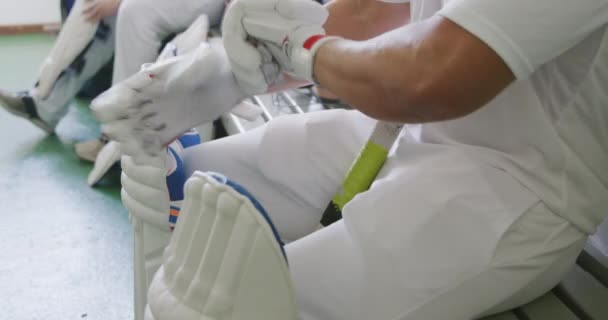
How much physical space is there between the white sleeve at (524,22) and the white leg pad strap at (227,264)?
1.02ft

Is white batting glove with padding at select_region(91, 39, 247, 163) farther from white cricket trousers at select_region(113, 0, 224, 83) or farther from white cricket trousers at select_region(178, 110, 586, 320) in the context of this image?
white cricket trousers at select_region(113, 0, 224, 83)

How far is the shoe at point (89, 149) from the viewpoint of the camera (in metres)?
2.25

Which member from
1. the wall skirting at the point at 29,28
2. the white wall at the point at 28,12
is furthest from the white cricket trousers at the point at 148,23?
the white wall at the point at 28,12

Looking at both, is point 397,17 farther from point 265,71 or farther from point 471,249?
point 471,249

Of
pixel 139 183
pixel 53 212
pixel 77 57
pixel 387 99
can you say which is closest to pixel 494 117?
pixel 387 99

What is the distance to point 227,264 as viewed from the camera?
2.28ft

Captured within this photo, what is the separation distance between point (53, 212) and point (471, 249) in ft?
5.09

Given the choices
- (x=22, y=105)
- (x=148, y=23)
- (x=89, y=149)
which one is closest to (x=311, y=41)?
(x=148, y=23)

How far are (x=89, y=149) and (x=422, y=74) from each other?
6.07ft

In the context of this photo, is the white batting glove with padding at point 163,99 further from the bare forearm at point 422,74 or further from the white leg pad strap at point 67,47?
the white leg pad strap at point 67,47

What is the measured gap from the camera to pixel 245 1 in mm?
Result: 869

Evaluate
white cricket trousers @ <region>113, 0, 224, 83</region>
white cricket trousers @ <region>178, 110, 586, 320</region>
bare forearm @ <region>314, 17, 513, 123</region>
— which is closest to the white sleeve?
bare forearm @ <region>314, 17, 513, 123</region>

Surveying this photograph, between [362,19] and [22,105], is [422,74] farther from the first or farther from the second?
[22,105]

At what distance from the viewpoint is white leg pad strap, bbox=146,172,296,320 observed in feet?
2.23
